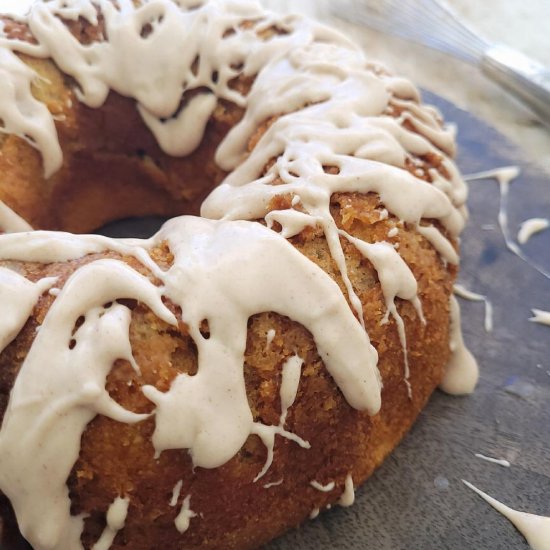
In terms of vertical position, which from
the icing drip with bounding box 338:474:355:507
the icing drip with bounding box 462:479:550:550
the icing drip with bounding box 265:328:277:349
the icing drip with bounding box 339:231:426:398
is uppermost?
the icing drip with bounding box 339:231:426:398

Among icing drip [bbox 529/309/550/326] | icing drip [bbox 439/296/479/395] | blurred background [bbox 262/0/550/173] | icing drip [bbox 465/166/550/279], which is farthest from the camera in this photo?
blurred background [bbox 262/0/550/173]

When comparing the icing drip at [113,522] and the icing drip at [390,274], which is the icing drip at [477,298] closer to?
the icing drip at [390,274]

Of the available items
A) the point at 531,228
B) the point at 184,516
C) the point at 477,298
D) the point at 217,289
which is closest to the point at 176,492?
the point at 184,516

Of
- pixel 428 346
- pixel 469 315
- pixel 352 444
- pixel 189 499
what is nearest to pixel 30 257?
pixel 189 499

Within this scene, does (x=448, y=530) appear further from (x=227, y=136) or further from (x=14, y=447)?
(x=227, y=136)

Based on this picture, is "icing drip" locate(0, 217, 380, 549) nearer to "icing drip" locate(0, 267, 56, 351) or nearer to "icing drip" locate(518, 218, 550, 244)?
"icing drip" locate(0, 267, 56, 351)

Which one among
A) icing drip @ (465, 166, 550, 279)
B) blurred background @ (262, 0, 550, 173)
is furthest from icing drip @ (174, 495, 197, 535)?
blurred background @ (262, 0, 550, 173)
